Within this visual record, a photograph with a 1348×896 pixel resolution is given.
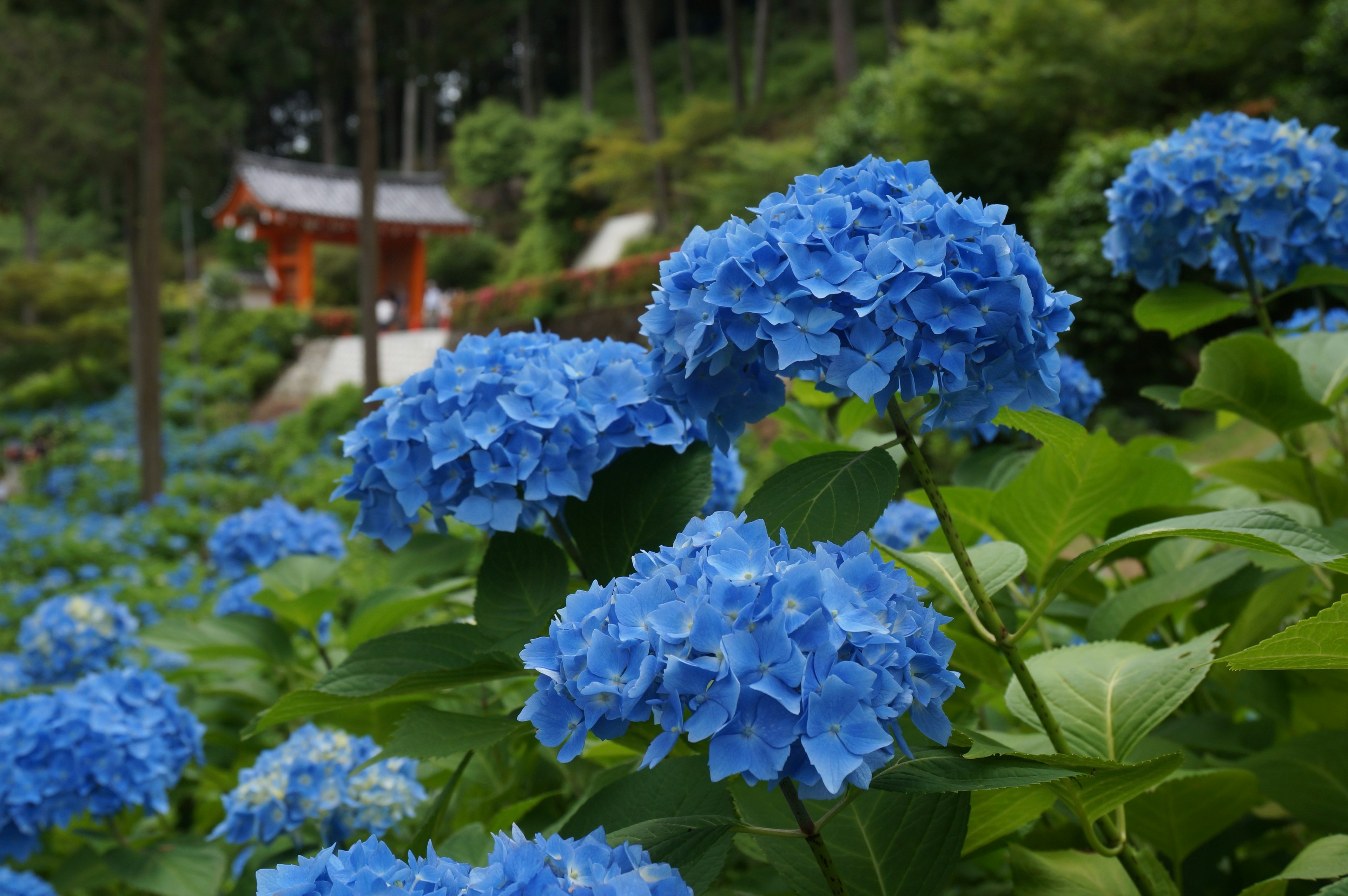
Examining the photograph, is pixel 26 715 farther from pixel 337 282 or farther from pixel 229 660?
pixel 337 282

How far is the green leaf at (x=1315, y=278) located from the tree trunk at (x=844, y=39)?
53.1 feet

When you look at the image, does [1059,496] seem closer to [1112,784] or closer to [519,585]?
[1112,784]

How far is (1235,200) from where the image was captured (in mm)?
1822

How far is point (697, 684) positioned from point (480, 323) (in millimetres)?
21077

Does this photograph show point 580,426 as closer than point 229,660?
Yes

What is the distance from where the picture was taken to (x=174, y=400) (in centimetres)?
1941

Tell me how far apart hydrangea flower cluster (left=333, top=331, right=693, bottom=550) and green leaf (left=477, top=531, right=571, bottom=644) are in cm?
3

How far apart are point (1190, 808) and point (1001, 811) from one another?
43cm

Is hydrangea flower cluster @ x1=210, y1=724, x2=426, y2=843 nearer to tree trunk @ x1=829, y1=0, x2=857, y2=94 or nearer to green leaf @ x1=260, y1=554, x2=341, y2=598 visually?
green leaf @ x1=260, y1=554, x2=341, y2=598

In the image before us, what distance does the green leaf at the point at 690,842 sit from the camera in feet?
2.63

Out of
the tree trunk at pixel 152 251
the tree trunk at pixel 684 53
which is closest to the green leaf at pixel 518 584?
the tree trunk at pixel 152 251

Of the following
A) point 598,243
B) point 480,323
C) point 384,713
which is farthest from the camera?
point 598,243

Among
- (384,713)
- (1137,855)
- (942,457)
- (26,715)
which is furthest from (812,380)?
(942,457)

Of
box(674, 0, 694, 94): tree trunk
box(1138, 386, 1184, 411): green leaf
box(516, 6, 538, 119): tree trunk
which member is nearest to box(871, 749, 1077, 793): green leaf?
box(1138, 386, 1184, 411): green leaf
